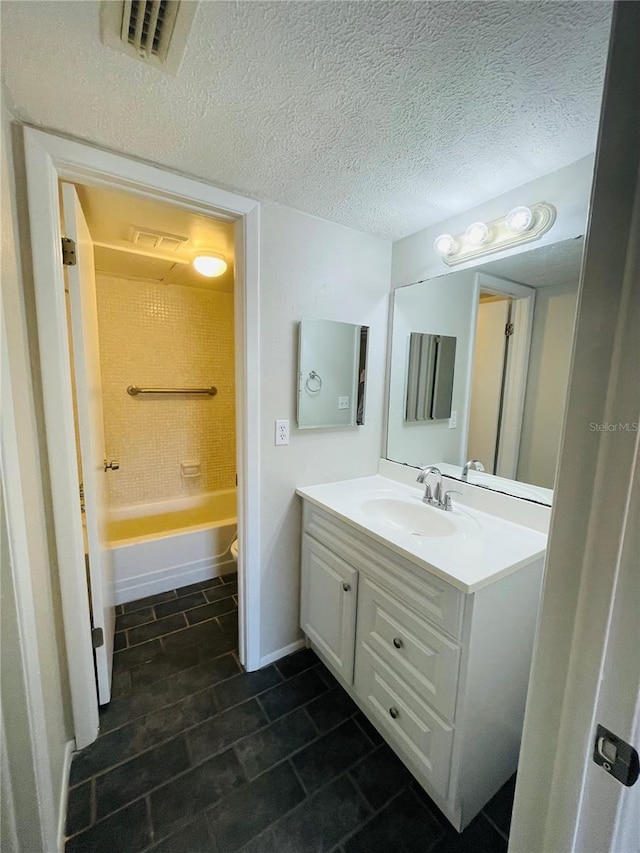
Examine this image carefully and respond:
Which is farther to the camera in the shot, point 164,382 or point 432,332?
point 164,382

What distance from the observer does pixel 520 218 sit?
126cm

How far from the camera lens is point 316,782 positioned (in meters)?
1.22

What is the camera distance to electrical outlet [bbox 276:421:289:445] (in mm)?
1621

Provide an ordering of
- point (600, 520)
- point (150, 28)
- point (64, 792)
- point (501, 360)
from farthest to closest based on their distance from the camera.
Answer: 1. point (501, 360)
2. point (64, 792)
3. point (150, 28)
4. point (600, 520)

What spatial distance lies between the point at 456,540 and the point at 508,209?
1.29 metres

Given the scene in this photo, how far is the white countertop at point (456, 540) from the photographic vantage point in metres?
1.01

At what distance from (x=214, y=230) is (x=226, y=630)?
2.15 meters

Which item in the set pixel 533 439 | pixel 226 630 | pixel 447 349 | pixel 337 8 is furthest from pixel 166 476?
pixel 337 8

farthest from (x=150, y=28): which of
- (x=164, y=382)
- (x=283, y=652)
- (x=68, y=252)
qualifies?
(x=164, y=382)

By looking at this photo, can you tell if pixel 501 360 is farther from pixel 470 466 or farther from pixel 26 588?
pixel 26 588

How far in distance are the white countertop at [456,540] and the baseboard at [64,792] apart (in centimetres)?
127

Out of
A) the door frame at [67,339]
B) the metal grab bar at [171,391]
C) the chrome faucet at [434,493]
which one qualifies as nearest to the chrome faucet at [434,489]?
the chrome faucet at [434,493]

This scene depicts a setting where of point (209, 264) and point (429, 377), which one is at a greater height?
point (209, 264)

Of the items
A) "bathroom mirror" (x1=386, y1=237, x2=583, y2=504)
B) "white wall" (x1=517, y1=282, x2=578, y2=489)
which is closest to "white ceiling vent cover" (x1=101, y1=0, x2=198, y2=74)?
"bathroom mirror" (x1=386, y1=237, x2=583, y2=504)
